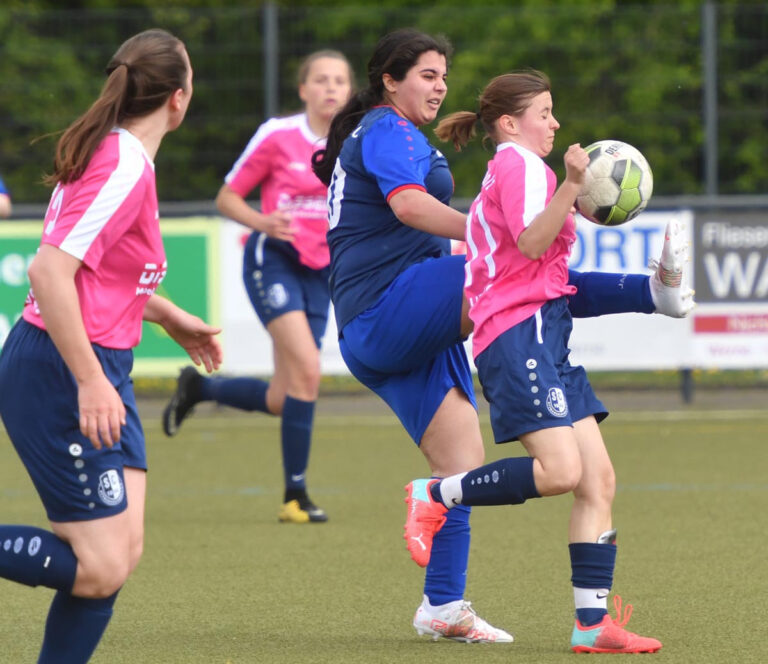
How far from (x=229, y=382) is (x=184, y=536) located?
3.98 ft

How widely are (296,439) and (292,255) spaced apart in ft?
3.01

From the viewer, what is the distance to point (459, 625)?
15.9 feet

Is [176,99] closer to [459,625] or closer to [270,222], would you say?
[459,625]

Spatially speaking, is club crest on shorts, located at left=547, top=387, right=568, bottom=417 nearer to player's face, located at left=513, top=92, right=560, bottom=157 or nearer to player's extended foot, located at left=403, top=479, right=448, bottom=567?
player's extended foot, located at left=403, top=479, right=448, bottom=567

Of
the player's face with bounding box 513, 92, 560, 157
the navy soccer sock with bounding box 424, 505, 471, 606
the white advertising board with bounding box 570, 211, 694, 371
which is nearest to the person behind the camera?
the player's face with bounding box 513, 92, 560, 157

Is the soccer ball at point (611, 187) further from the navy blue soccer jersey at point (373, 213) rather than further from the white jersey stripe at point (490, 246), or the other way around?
the navy blue soccer jersey at point (373, 213)

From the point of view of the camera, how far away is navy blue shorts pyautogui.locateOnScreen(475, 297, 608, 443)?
4461 mm

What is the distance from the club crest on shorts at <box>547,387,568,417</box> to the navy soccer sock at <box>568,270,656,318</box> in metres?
0.40

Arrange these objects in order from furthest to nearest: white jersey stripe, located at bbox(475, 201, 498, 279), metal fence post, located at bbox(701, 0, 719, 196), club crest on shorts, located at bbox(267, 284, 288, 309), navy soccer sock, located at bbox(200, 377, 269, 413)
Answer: metal fence post, located at bbox(701, 0, 719, 196), navy soccer sock, located at bbox(200, 377, 269, 413), club crest on shorts, located at bbox(267, 284, 288, 309), white jersey stripe, located at bbox(475, 201, 498, 279)

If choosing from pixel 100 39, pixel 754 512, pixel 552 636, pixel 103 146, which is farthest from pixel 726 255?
pixel 103 146

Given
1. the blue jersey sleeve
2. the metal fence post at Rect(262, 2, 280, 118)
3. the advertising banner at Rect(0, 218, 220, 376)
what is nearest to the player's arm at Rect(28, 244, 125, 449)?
the blue jersey sleeve

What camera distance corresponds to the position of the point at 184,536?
7102 millimetres

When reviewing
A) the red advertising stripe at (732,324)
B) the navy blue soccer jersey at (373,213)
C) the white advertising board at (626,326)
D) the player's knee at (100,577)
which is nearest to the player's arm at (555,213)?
the navy blue soccer jersey at (373,213)

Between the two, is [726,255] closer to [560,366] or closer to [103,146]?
[560,366]
